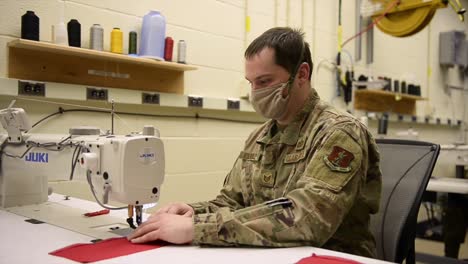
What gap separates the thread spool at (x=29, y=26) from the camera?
2127 millimetres

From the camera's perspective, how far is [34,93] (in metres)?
2.16

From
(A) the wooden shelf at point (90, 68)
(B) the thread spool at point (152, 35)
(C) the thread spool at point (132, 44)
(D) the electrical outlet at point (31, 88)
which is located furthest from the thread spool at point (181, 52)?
(D) the electrical outlet at point (31, 88)

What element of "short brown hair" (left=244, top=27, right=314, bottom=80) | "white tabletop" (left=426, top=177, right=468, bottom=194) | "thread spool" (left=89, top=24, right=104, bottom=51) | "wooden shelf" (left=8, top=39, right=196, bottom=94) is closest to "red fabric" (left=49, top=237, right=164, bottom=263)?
"short brown hair" (left=244, top=27, right=314, bottom=80)

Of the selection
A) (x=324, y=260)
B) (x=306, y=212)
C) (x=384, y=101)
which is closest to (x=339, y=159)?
(x=306, y=212)

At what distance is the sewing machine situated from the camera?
1.22 metres

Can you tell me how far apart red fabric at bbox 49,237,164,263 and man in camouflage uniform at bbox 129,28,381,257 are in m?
0.03

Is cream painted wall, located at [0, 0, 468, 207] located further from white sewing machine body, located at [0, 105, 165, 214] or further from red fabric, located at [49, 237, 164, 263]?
red fabric, located at [49, 237, 164, 263]

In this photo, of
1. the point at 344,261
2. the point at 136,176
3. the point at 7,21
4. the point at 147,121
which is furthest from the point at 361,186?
the point at 7,21

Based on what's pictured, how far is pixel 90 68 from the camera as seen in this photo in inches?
94.7

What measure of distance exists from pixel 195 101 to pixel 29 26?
3.59 feet

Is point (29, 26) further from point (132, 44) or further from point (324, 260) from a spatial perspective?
point (324, 260)

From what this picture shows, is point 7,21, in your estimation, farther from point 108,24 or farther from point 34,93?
point 108,24

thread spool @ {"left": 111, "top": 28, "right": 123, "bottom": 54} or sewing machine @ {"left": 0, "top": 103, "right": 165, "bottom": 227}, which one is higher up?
thread spool @ {"left": 111, "top": 28, "right": 123, "bottom": 54}

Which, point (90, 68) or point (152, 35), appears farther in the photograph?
point (152, 35)
